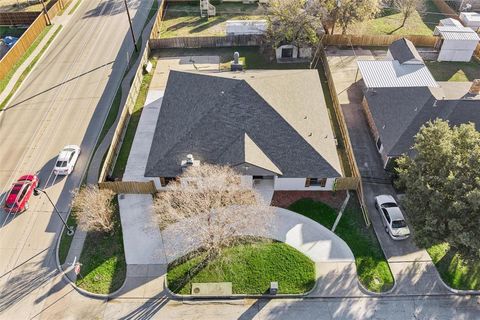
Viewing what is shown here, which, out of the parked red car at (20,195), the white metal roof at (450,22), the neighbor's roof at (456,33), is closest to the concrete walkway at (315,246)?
the parked red car at (20,195)

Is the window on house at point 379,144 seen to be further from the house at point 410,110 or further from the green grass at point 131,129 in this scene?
the green grass at point 131,129

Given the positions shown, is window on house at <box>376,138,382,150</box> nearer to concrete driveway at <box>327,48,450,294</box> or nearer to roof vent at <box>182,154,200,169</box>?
concrete driveway at <box>327,48,450,294</box>

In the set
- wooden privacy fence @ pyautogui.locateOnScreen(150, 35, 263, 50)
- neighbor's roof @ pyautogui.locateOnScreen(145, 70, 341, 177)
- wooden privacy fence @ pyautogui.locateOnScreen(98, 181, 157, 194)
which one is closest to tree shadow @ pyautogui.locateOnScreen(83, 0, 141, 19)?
wooden privacy fence @ pyautogui.locateOnScreen(150, 35, 263, 50)

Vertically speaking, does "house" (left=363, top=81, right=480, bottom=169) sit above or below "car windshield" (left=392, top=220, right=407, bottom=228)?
above

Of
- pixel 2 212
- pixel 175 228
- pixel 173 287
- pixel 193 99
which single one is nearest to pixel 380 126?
pixel 193 99

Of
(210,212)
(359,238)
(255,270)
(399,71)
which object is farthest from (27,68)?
(399,71)

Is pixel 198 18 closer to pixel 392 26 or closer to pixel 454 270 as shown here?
pixel 392 26

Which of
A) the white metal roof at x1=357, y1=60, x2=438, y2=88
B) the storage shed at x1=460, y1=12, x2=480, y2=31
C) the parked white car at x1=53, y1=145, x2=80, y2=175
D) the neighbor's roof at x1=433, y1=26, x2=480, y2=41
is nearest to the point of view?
the parked white car at x1=53, y1=145, x2=80, y2=175
